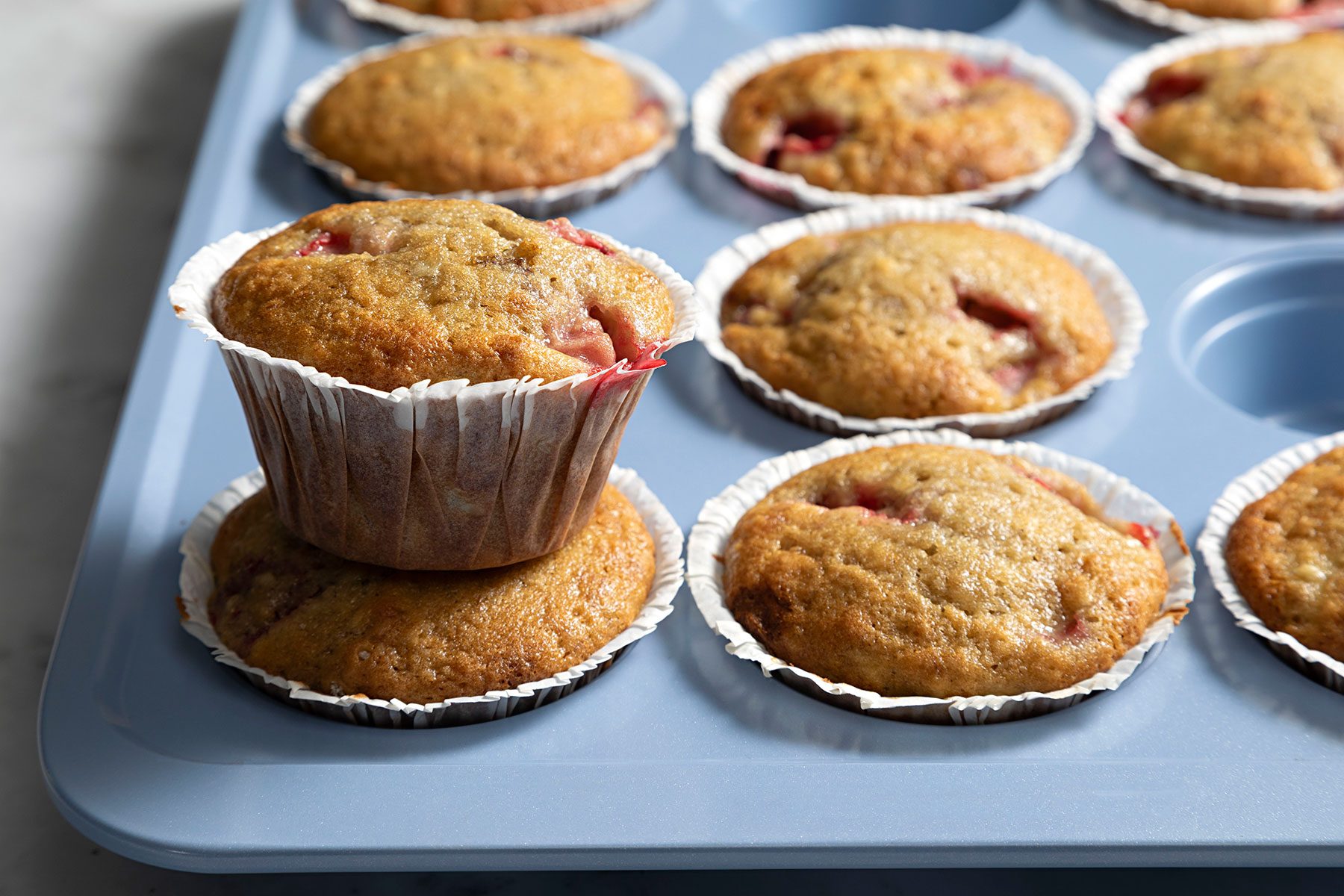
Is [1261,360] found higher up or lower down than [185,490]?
higher up

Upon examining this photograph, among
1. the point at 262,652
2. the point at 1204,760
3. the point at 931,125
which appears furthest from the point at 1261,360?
the point at 262,652

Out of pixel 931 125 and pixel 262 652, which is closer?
pixel 262 652

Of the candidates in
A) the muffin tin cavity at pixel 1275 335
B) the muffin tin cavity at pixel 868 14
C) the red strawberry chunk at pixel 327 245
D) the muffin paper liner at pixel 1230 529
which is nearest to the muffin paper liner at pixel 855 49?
the muffin tin cavity at pixel 1275 335

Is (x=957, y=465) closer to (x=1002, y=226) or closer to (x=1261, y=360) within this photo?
(x=1002, y=226)

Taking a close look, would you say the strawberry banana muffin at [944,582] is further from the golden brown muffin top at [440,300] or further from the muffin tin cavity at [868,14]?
the muffin tin cavity at [868,14]

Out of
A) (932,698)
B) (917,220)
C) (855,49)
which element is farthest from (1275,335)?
(932,698)

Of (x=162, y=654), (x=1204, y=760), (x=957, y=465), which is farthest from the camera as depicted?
(x=957, y=465)
